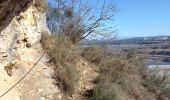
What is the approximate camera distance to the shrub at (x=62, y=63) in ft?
40.1

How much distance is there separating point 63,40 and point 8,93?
15.5 ft

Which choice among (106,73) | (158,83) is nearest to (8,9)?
(106,73)

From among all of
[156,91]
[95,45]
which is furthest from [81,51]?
[156,91]

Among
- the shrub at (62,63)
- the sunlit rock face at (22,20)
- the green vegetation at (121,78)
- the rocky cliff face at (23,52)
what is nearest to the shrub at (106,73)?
the green vegetation at (121,78)

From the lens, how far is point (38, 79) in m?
11.1

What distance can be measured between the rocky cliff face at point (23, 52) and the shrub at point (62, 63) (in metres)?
0.29

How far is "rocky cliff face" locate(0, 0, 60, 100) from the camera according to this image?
369 inches

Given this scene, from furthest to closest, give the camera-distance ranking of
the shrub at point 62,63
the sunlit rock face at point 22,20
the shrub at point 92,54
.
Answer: the shrub at point 92,54
the shrub at point 62,63
the sunlit rock face at point 22,20

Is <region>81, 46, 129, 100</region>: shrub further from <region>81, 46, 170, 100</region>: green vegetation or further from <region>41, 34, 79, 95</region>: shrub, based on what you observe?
<region>41, 34, 79, 95</region>: shrub

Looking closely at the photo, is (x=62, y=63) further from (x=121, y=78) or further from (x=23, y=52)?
(x=121, y=78)

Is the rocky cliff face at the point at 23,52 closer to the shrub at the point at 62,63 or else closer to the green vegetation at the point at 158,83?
the shrub at the point at 62,63

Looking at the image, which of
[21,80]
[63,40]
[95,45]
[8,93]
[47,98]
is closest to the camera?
[8,93]

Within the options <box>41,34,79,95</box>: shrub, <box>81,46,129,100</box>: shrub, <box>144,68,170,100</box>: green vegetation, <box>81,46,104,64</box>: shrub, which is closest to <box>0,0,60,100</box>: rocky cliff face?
<box>41,34,79,95</box>: shrub

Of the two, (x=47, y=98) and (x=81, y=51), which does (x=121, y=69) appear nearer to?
(x=81, y=51)
